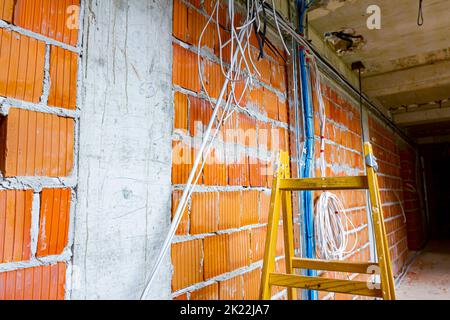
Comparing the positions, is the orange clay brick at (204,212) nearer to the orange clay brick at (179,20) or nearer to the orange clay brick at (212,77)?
the orange clay brick at (212,77)

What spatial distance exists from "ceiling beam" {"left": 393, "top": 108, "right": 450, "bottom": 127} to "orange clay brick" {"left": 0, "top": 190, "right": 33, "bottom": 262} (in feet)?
18.0

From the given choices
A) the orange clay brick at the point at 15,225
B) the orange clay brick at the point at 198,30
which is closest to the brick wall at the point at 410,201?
the orange clay brick at the point at 198,30

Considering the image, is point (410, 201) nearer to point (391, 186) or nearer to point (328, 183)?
point (391, 186)

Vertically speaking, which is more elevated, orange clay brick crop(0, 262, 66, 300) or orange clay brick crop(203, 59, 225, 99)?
orange clay brick crop(203, 59, 225, 99)

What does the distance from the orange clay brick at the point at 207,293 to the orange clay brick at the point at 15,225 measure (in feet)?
1.98

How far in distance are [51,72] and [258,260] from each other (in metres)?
1.18

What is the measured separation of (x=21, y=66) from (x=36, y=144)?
0.61 feet

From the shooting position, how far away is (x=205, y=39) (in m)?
1.27

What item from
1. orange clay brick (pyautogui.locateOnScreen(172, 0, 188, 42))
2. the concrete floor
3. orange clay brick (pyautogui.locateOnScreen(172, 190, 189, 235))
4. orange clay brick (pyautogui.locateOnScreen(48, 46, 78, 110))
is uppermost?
orange clay brick (pyautogui.locateOnScreen(172, 0, 188, 42))

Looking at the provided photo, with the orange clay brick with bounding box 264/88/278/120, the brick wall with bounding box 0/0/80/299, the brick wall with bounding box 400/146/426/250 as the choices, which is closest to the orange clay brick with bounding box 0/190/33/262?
the brick wall with bounding box 0/0/80/299

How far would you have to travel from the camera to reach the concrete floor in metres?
3.36

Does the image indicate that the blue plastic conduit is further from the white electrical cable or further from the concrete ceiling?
the white electrical cable

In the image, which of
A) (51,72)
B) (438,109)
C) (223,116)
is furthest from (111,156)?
(438,109)

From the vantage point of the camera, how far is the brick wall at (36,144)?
0.68 metres
